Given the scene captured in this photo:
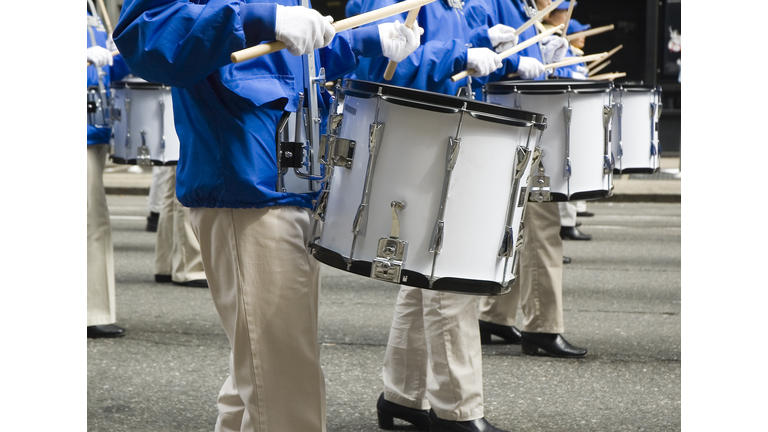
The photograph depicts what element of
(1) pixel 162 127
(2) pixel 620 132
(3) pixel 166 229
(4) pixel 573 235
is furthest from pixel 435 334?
(4) pixel 573 235

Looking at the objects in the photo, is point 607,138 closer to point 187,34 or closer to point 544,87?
point 544,87

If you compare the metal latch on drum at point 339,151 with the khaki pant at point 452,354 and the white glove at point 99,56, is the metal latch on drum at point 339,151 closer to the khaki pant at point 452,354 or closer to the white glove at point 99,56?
the khaki pant at point 452,354

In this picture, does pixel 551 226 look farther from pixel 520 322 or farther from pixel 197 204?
pixel 197 204

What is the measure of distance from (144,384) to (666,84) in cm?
1404

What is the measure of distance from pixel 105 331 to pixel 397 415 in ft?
7.24

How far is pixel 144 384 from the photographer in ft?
14.1

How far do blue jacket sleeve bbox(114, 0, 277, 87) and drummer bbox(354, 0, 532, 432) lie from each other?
135 centimetres

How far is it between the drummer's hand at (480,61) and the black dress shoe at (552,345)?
5.08 feet

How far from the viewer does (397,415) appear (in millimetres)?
3619

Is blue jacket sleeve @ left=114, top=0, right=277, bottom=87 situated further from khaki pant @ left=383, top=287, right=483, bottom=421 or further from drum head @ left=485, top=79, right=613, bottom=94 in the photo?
drum head @ left=485, top=79, right=613, bottom=94

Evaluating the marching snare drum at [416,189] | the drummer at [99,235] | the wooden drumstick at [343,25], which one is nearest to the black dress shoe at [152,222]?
the drummer at [99,235]

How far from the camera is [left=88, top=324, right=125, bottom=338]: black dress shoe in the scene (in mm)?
5113

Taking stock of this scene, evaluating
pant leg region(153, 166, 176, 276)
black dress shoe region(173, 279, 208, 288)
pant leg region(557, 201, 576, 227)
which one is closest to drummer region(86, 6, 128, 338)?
pant leg region(153, 166, 176, 276)

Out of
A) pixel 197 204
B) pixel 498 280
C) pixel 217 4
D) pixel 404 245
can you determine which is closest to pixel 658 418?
pixel 498 280
